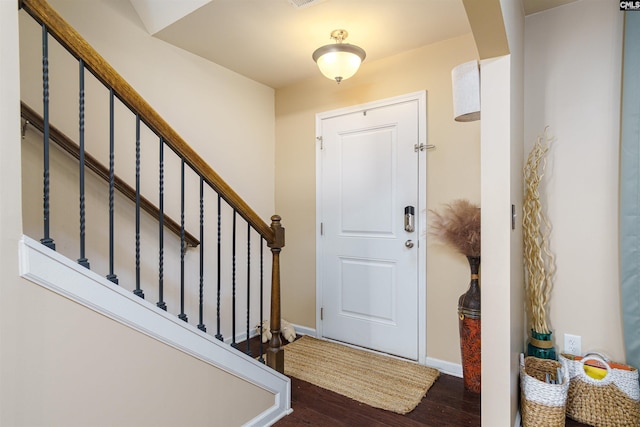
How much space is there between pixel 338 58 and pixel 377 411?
2170 millimetres

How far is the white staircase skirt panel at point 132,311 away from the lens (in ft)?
3.35

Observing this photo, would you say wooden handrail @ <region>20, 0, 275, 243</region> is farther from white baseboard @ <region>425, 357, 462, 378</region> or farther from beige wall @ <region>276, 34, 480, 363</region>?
white baseboard @ <region>425, 357, 462, 378</region>

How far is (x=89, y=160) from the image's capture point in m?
1.94

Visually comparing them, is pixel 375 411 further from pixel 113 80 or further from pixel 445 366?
pixel 113 80

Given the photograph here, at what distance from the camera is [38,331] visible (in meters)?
1.02

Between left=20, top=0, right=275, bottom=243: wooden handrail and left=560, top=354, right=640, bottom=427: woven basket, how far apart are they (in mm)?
2001

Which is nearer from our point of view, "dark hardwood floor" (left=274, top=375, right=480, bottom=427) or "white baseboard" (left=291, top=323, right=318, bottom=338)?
"dark hardwood floor" (left=274, top=375, right=480, bottom=427)

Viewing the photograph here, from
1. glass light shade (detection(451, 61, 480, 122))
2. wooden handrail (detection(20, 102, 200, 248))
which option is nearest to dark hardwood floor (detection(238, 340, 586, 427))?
wooden handrail (detection(20, 102, 200, 248))

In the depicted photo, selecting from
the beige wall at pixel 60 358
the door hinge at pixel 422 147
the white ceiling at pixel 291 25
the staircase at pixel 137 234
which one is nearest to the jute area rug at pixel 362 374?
the staircase at pixel 137 234

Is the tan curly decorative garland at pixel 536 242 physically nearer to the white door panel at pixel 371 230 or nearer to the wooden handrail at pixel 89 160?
the white door panel at pixel 371 230

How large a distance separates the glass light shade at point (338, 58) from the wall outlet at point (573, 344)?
214cm

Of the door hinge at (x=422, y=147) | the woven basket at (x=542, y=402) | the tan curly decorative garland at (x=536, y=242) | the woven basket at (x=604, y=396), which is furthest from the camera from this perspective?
the door hinge at (x=422, y=147)

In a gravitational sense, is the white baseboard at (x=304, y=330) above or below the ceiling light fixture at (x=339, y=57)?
below

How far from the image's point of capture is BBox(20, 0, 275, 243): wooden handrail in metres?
1.06
